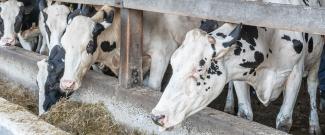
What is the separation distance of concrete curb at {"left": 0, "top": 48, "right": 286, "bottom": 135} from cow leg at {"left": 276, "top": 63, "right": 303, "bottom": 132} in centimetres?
88

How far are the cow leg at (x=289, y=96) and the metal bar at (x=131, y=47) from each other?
1280mm

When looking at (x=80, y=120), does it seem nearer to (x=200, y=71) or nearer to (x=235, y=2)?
(x=200, y=71)

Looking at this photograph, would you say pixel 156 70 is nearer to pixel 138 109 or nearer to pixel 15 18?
pixel 138 109

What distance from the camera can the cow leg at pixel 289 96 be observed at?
4.27 meters

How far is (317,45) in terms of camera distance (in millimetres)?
4746

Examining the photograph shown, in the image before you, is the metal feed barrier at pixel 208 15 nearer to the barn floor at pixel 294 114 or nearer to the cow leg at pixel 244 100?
the cow leg at pixel 244 100

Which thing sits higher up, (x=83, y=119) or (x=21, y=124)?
(x=21, y=124)

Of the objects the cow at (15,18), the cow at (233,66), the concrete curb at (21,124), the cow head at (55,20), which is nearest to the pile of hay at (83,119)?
the concrete curb at (21,124)

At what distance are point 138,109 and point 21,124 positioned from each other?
37.6 inches

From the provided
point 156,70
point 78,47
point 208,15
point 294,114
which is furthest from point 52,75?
point 294,114

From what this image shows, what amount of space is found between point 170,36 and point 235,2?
2.02 meters

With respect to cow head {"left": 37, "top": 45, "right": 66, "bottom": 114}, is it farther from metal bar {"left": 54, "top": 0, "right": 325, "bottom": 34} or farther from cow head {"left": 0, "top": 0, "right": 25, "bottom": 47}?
cow head {"left": 0, "top": 0, "right": 25, "bottom": 47}

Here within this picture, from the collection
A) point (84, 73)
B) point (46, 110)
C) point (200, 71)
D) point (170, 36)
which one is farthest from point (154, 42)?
point (200, 71)

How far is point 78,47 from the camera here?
180 inches
